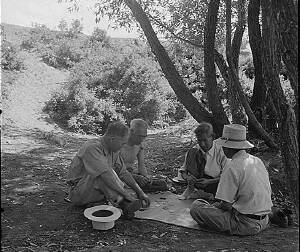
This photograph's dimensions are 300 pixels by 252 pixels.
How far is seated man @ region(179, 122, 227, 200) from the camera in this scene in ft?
17.7

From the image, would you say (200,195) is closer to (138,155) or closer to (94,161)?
(138,155)

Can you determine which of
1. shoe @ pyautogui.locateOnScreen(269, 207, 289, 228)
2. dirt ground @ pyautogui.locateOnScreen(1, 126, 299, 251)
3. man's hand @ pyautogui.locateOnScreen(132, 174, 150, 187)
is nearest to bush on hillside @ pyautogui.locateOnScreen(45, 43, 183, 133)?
dirt ground @ pyautogui.locateOnScreen(1, 126, 299, 251)

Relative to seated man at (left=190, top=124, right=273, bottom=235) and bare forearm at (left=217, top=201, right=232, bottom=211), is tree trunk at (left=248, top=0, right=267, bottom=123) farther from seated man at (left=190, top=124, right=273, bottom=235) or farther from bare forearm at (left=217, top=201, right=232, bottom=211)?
bare forearm at (left=217, top=201, right=232, bottom=211)

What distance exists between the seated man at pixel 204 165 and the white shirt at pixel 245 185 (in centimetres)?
116

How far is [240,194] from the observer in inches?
163

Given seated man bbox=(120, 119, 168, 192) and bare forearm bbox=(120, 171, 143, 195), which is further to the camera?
seated man bbox=(120, 119, 168, 192)

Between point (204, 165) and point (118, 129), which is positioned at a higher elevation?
point (118, 129)

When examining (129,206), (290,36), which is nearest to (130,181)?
(129,206)

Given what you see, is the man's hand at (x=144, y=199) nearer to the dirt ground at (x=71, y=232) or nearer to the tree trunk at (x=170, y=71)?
the dirt ground at (x=71, y=232)

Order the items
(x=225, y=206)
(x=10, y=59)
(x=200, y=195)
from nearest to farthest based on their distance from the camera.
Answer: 1. (x=225, y=206)
2. (x=200, y=195)
3. (x=10, y=59)

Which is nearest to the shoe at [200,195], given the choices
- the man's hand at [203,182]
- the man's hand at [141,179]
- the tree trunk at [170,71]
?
the man's hand at [203,182]

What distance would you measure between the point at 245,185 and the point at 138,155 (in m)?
2.12

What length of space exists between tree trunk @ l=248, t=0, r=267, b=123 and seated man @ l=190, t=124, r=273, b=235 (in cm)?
441

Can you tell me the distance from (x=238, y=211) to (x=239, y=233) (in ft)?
0.79
